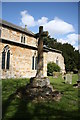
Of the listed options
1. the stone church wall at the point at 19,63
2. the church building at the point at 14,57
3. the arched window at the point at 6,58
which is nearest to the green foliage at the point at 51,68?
the church building at the point at 14,57

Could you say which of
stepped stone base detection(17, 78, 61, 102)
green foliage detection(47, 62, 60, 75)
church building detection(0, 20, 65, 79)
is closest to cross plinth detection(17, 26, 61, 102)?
stepped stone base detection(17, 78, 61, 102)

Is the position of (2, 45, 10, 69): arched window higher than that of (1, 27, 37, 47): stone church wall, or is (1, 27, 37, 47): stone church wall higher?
(1, 27, 37, 47): stone church wall

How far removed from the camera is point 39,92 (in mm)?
7867

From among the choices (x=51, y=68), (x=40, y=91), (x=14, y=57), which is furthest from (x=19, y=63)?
(x=40, y=91)

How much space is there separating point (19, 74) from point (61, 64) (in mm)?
18721

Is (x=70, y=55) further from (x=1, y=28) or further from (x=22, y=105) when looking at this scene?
(x=22, y=105)

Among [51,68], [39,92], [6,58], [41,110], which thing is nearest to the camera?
[41,110]

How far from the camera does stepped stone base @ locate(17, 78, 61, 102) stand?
25.1ft

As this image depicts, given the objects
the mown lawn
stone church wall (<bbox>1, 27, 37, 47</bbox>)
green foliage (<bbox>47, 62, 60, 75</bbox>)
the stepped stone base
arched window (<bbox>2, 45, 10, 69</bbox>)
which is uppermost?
stone church wall (<bbox>1, 27, 37, 47</bbox>)

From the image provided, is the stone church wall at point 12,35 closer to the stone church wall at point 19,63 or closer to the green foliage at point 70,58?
the stone church wall at point 19,63

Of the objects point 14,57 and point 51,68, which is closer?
point 14,57

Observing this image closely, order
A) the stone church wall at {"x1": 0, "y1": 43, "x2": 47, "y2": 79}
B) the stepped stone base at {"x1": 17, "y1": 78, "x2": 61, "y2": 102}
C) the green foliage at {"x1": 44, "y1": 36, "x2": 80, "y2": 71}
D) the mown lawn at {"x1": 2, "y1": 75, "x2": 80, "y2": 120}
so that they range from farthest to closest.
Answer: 1. the green foliage at {"x1": 44, "y1": 36, "x2": 80, "y2": 71}
2. the stone church wall at {"x1": 0, "y1": 43, "x2": 47, "y2": 79}
3. the stepped stone base at {"x1": 17, "y1": 78, "x2": 61, "y2": 102}
4. the mown lawn at {"x1": 2, "y1": 75, "x2": 80, "y2": 120}

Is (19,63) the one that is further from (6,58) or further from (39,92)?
(39,92)

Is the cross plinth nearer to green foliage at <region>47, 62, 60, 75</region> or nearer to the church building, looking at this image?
the church building
